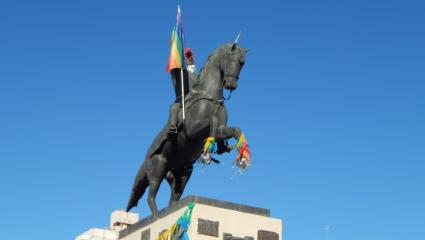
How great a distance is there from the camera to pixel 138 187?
1941 cm

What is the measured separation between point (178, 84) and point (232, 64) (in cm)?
154

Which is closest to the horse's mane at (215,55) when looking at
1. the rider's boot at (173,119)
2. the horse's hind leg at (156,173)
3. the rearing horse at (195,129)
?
the rearing horse at (195,129)

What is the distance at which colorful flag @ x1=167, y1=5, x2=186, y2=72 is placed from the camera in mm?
19234

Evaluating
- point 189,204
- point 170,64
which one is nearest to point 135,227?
point 189,204

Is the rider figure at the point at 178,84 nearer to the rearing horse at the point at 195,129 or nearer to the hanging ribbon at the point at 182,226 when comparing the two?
the rearing horse at the point at 195,129

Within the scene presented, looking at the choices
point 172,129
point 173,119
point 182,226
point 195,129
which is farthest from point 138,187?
point 182,226

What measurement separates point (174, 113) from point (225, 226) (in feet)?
10.3

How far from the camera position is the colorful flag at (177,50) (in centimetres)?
1923

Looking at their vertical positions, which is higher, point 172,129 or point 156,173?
point 172,129

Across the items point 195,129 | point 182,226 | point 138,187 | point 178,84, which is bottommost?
point 182,226

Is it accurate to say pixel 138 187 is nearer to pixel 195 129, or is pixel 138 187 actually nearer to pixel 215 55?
pixel 195 129

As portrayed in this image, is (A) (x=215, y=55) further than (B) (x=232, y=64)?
Yes

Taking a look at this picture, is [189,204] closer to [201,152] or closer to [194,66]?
[201,152]

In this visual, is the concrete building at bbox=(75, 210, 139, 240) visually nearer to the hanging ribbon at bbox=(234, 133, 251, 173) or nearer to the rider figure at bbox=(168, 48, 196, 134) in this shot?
the rider figure at bbox=(168, 48, 196, 134)
